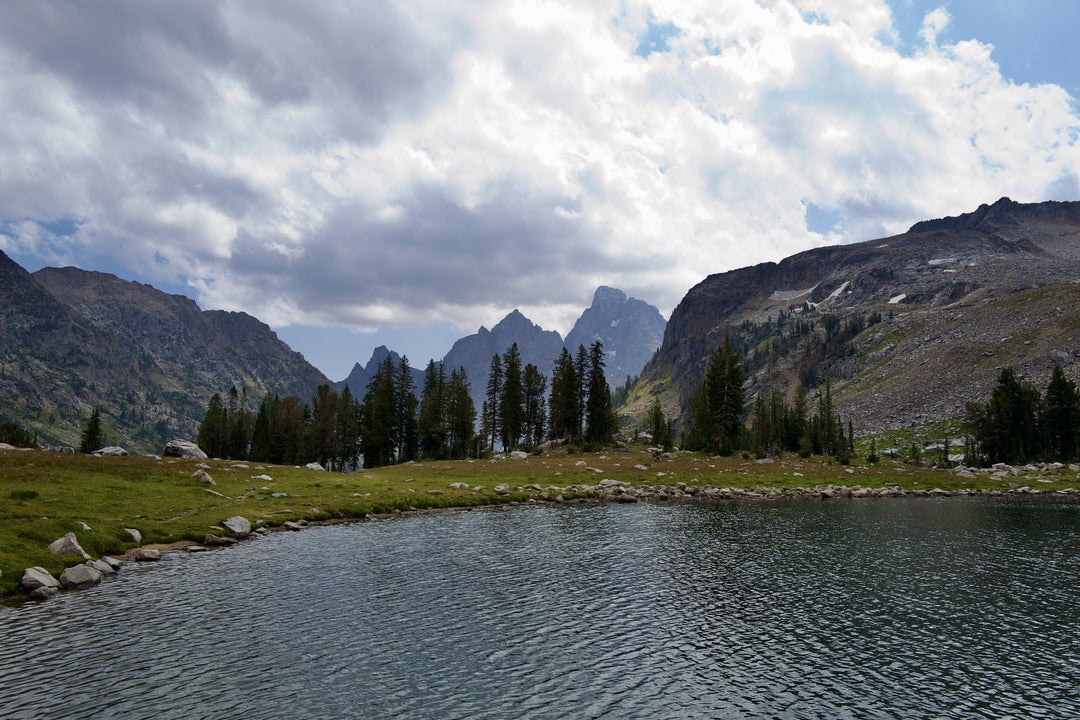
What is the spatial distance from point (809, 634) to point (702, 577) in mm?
10008

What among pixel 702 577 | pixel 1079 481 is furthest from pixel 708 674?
pixel 1079 481

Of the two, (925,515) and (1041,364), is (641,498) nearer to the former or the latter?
(925,515)

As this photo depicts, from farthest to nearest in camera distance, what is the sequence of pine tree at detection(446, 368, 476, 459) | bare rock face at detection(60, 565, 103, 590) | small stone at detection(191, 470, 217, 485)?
1. pine tree at detection(446, 368, 476, 459)
2. small stone at detection(191, 470, 217, 485)
3. bare rock face at detection(60, 565, 103, 590)

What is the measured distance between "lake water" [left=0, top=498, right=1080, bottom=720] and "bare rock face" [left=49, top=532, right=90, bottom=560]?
9.15 ft

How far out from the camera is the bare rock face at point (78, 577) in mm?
30922

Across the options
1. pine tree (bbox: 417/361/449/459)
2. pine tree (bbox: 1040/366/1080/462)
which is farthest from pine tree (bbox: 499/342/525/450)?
pine tree (bbox: 1040/366/1080/462)

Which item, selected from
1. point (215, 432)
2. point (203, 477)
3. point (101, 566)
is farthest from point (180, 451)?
point (215, 432)

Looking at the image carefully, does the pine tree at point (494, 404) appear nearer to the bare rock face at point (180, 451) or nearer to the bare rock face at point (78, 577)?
the bare rock face at point (180, 451)

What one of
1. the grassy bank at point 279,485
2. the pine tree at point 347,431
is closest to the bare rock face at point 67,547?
the grassy bank at point 279,485

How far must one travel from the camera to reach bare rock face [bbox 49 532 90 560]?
111ft

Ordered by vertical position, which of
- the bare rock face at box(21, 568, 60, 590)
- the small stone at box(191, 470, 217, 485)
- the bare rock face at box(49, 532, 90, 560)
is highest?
the small stone at box(191, 470, 217, 485)

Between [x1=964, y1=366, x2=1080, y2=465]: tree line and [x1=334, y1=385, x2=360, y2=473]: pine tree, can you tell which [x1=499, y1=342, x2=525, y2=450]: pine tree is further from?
[x1=964, y1=366, x2=1080, y2=465]: tree line

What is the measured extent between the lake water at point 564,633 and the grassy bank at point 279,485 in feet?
22.1

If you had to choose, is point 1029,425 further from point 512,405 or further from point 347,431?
point 347,431
